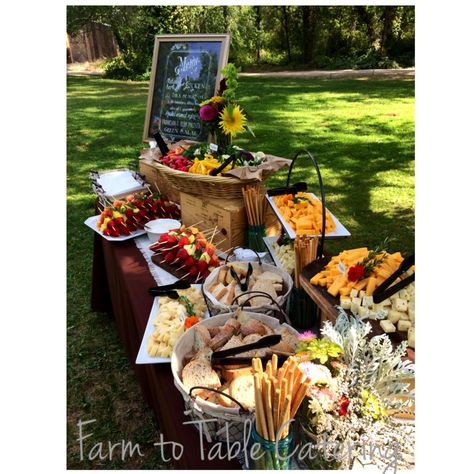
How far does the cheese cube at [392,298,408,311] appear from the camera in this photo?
1554mm

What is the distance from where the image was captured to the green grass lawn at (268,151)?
2953mm

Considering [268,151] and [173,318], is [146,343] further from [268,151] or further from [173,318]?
[268,151]

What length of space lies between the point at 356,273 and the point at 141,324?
97 centimetres

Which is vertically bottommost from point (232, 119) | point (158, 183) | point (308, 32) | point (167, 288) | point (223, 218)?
point (167, 288)

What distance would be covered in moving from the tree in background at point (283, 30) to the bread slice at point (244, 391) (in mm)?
15174

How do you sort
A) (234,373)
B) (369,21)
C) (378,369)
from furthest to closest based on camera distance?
(369,21), (234,373), (378,369)

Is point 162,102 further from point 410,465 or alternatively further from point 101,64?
point 101,64

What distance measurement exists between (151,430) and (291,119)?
8.47 m

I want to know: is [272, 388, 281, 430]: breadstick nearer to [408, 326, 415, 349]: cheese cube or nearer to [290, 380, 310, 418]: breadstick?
[290, 380, 310, 418]: breadstick


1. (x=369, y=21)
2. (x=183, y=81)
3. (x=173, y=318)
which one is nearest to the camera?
(x=173, y=318)

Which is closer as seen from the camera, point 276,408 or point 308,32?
point 276,408

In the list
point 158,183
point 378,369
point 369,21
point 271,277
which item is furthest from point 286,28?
point 378,369

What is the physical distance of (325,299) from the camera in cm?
170

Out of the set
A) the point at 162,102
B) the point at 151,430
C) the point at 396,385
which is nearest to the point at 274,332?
the point at 396,385
